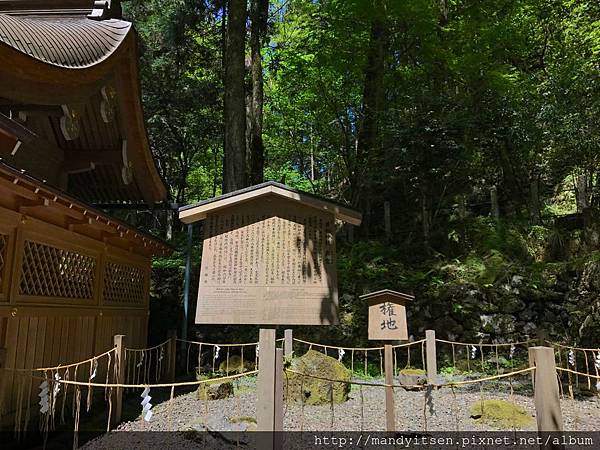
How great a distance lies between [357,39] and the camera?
14.4m

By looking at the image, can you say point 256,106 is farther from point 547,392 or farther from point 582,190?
point 547,392

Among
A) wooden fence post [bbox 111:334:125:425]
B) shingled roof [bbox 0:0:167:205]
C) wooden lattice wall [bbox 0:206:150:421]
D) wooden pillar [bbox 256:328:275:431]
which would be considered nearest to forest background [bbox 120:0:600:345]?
shingled roof [bbox 0:0:167:205]

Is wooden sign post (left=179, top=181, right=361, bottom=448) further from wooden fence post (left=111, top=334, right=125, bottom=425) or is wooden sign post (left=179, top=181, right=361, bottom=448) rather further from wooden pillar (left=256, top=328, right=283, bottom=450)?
wooden pillar (left=256, top=328, right=283, bottom=450)

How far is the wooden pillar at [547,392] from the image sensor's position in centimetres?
317

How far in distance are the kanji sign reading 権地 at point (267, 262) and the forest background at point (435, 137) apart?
4.29 metres

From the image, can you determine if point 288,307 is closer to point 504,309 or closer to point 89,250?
point 89,250

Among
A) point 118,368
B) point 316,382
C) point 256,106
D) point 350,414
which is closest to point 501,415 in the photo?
point 350,414

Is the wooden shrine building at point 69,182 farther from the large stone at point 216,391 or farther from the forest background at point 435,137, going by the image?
the large stone at point 216,391

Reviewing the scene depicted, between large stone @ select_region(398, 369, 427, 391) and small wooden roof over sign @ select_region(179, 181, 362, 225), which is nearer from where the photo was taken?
small wooden roof over sign @ select_region(179, 181, 362, 225)

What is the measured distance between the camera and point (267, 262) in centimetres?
593

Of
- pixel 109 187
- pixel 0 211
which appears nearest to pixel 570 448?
pixel 0 211

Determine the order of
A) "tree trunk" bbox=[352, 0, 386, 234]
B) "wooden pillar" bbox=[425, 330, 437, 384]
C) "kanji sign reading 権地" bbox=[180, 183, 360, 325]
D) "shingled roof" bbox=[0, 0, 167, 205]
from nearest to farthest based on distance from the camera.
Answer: "shingled roof" bbox=[0, 0, 167, 205] → "kanji sign reading 権地" bbox=[180, 183, 360, 325] → "wooden pillar" bbox=[425, 330, 437, 384] → "tree trunk" bbox=[352, 0, 386, 234]

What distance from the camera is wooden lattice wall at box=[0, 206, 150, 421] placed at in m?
5.45

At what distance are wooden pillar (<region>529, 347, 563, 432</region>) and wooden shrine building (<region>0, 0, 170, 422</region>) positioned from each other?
4.63 meters
